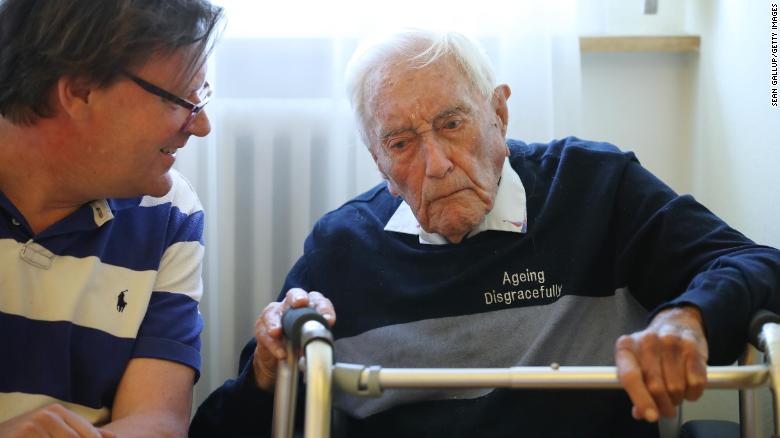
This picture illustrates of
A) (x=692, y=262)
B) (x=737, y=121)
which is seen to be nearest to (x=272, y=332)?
(x=692, y=262)

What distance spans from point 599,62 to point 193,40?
111 centimetres

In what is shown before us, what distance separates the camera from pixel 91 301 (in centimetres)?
144

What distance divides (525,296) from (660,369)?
458mm

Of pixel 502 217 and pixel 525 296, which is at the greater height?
pixel 502 217

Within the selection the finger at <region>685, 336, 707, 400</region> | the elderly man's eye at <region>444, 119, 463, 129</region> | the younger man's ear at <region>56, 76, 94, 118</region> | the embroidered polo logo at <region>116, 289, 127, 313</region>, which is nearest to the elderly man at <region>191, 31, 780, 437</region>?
the elderly man's eye at <region>444, 119, 463, 129</region>

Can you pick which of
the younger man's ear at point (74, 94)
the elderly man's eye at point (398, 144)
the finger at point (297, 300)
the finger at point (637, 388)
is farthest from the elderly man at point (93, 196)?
the finger at point (637, 388)

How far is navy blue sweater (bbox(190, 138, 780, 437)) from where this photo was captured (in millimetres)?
1495

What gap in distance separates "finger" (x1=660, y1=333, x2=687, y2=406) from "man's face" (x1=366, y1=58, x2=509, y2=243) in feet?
1.67

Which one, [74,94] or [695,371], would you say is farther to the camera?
[74,94]

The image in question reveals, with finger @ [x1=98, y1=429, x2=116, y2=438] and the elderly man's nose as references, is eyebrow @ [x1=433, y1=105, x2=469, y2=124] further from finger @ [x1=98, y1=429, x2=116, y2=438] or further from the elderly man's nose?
finger @ [x1=98, y1=429, x2=116, y2=438]

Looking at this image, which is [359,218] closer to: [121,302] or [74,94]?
[121,302]

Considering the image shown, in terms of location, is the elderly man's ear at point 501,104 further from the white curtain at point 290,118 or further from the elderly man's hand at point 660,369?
the elderly man's hand at point 660,369

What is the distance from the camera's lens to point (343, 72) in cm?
201

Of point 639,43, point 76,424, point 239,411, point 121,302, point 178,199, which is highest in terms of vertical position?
point 639,43
